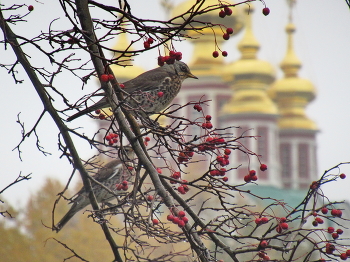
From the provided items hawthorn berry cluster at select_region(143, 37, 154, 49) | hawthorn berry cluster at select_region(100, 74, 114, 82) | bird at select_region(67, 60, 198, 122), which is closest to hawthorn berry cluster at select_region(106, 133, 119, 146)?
bird at select_region(67, 60, 198, 122)

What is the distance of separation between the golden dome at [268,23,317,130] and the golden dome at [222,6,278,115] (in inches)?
99.1

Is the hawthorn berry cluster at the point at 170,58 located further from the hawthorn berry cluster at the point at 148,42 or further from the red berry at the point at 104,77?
the red berry at the point at 104,77

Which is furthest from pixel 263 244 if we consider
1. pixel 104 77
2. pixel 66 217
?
pixel 66 217

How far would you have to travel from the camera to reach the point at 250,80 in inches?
1827

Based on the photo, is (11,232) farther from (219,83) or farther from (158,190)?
(219,83)

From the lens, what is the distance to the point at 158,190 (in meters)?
3.25

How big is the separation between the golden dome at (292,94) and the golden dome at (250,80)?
2.52 meters

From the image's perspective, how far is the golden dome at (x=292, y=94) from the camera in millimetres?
49125

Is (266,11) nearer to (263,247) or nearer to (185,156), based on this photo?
(185,156)

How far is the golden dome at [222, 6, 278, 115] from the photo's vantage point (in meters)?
46.1

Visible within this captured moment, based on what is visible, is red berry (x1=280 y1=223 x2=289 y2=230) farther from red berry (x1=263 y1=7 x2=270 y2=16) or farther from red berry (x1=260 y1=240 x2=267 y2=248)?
red berry (x1=263 y1=7 x2=270 y2=16)

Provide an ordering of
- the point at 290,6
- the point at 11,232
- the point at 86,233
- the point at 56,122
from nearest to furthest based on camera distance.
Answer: the point at 56,122, the point at 11,232, the point at 86,233, the point at 290,6

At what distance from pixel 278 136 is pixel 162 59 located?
49065mm

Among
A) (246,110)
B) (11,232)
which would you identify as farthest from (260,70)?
(11,232)
